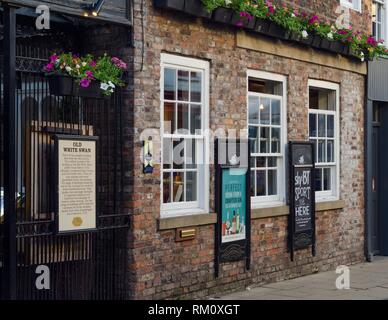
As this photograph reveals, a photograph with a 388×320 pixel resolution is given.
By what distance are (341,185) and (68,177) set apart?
6.83m

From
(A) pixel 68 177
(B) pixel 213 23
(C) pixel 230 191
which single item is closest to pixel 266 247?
(C) pixel 230 191

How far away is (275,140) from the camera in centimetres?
1224

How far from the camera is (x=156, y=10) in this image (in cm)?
960

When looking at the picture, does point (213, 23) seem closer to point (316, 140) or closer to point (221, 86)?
point (221, 86)

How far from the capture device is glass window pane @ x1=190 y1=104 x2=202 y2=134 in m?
10.4

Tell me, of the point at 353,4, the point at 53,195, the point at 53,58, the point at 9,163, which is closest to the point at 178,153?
the point at 53,195

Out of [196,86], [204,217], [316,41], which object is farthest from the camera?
[316,41]

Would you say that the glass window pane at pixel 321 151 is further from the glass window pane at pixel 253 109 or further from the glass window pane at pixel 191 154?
the glass window pane at pixel 191 154

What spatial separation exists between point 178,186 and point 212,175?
0.63m

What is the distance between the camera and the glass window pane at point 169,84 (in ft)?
32.6

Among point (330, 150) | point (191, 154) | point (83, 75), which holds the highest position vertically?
point (83, 75)

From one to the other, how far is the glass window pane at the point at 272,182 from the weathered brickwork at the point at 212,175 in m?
0.53

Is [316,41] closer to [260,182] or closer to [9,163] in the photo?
[260,182]

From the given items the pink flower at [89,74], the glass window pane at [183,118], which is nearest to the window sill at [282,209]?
the glass window pane at [183,118]
